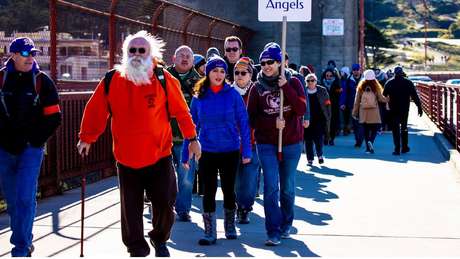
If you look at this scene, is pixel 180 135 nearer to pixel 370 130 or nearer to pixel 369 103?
pixel 369 103

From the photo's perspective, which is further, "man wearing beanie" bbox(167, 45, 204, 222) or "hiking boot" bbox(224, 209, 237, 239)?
"man wearing beanie" bbox(167, 45, 204, 222)

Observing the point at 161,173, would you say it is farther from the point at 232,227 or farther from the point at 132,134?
the point at 232,227

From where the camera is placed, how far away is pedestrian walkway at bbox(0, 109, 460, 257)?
7.03 metres

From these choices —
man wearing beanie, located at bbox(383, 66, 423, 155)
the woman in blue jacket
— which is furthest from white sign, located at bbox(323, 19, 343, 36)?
the woman in blue jacket

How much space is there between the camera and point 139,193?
5906 millimetres

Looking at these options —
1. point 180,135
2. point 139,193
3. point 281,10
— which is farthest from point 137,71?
point 281,10

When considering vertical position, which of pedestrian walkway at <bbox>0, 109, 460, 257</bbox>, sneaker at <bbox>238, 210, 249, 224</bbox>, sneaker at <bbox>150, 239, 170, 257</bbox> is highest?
sneaker at <bbox>150, 239, 170, 257</bbox>

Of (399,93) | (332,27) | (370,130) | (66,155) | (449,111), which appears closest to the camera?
(66,155)

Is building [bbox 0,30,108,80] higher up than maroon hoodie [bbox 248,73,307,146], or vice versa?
building [bbox 0,30,108,80]

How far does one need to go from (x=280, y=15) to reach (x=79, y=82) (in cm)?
420

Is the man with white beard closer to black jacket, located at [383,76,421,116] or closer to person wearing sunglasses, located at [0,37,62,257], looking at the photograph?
person wearing sunglasses, located at [0,37,62,257]

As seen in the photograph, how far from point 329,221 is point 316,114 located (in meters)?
5.70

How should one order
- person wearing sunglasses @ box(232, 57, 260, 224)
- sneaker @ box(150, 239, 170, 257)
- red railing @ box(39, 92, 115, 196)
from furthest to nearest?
red railing @ box(39, 92, 115, 196), person wearing sunglasses @ box(232, 57, 260, 224), sneaker @ box(150, 239, 170, 257)

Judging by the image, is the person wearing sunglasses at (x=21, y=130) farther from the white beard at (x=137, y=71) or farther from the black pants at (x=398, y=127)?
the black pants at (x=398, y=127)
